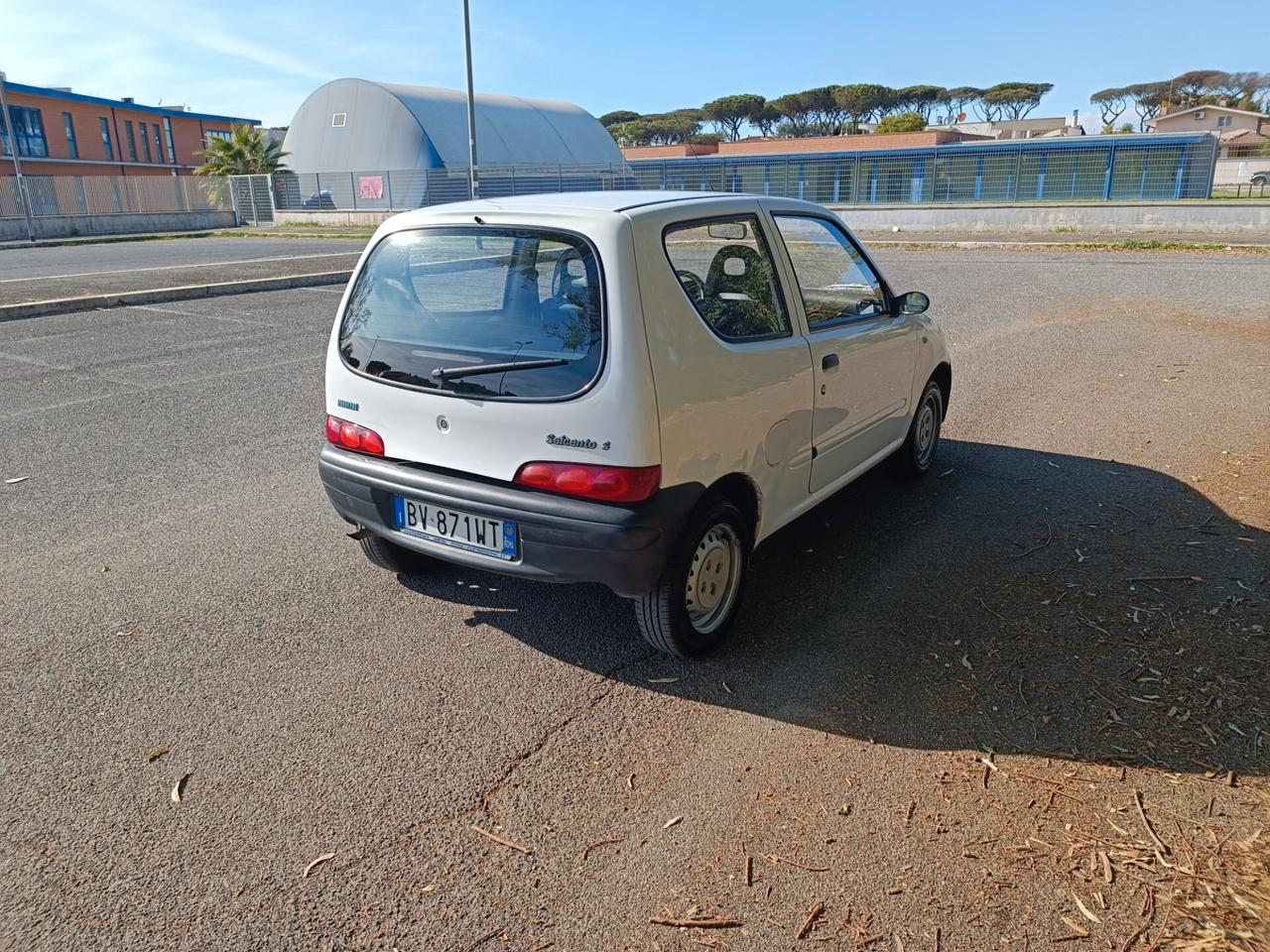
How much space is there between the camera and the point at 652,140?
108000mm

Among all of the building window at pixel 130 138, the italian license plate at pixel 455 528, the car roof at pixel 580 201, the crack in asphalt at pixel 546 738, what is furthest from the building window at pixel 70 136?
the crack in asphalt at pixel 546 738

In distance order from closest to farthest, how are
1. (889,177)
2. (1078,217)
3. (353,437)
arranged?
(353,437) → (1078,217) → (889,177)

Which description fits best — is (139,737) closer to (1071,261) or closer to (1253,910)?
(1253,910)

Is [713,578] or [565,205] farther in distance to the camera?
[713,578]

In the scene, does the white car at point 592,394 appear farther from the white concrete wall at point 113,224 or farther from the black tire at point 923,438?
the white concrete wall at point 113,224

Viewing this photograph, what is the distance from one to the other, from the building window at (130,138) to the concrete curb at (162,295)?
49.5 meters

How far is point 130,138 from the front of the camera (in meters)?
57.1

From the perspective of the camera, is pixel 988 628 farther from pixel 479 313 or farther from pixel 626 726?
pixel 479 313

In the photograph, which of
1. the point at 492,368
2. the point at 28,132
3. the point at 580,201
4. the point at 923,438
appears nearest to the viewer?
the point at 492,368

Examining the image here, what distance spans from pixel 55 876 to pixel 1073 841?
2.84m

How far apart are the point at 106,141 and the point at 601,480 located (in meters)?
63.6

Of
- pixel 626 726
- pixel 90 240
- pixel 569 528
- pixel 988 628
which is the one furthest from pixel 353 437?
pixel 90 240

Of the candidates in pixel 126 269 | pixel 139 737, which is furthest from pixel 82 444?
pixel 126 269

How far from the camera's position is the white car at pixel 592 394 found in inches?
130
